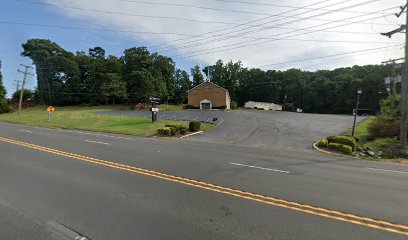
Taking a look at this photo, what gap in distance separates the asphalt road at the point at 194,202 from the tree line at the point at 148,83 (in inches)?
2702

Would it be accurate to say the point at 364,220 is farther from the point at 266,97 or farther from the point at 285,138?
the point at 266,97

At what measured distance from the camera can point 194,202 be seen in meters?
6.60

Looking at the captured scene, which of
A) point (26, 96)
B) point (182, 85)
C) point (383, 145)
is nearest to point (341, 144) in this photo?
point (383, 145)

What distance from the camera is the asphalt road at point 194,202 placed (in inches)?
201

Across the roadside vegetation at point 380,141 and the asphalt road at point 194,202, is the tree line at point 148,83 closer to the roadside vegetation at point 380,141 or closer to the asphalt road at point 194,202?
the roadside vegetation at point 380,141

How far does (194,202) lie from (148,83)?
72.9m

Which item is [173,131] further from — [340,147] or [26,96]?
[26,96]

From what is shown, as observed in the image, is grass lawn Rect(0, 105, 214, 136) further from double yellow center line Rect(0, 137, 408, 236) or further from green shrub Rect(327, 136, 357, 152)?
double yellow center line Rect(0, 137, 408, 236)

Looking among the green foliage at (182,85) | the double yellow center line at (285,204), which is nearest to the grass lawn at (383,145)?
the double yellow center line at (285,204)

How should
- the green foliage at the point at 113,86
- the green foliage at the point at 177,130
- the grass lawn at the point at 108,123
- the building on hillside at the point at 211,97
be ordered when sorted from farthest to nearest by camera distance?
the green foliage at the point at 113,86 → the building on hillside at the point at 211,97 → the grass lawn at the point at 108,123 → the green foliage at the point at 177,130

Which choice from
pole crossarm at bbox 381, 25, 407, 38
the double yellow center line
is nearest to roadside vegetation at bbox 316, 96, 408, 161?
pole crossarm at bbox 381, 25, 407, 38

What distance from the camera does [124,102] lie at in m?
87.4

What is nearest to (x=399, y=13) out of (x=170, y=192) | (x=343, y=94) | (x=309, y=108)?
(x=170, y=192)

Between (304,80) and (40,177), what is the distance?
9917 centimetres
